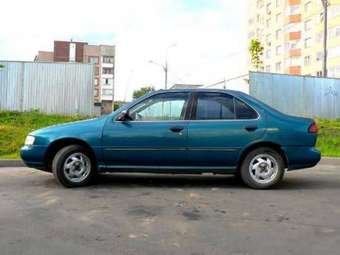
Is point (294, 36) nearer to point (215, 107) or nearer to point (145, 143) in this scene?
point (215, 107)

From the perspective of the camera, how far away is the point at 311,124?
829cm

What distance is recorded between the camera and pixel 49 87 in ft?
73.7

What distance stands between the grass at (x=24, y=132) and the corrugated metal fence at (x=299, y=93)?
5972 mm

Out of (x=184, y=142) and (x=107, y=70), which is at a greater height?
(x=107, y=70)

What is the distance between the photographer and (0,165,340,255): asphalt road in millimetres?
4996

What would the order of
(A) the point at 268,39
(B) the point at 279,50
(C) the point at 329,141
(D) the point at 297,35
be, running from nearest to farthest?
(C) the point at 329,141 < (D) the point at 297,35 < (B) the point at 279,50 < (A) the point at 268,39

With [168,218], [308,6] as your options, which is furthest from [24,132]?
[308,6]

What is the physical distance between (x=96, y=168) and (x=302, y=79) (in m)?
17.9

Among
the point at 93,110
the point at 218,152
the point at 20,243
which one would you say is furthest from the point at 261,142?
the point at 93,110

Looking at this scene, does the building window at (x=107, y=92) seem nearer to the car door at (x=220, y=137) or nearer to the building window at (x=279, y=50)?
the building window at (x=279, y=50)

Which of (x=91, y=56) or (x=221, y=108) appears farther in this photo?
(x=91, y=56)

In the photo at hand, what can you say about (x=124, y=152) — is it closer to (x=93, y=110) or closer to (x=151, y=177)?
(x=151, y=177)

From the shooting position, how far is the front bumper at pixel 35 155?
8203mm

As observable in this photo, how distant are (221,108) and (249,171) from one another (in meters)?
1.05
